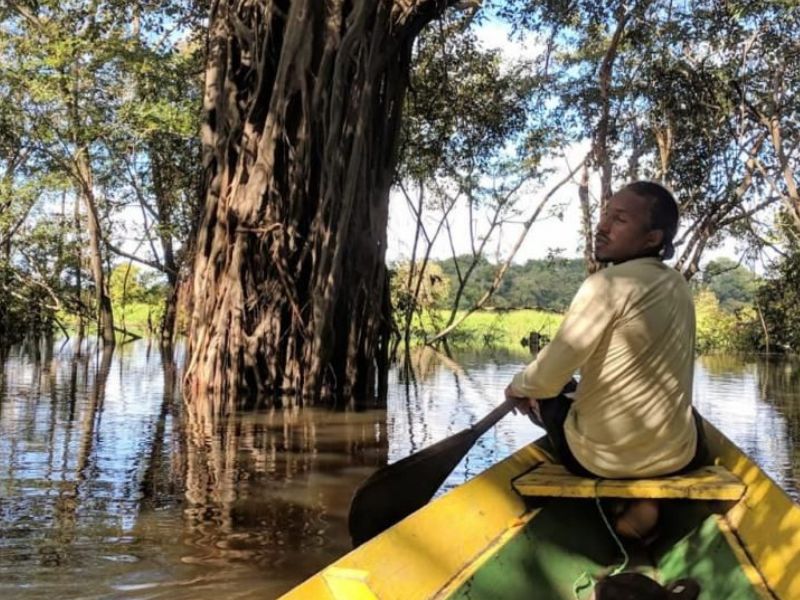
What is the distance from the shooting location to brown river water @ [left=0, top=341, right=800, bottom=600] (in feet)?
12.4

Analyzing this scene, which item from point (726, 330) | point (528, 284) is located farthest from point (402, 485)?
point (528, 284)

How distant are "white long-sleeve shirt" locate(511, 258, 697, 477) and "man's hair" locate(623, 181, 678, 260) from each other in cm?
11

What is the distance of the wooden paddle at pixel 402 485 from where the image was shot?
359 cm

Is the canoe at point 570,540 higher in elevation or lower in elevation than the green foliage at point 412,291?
lower

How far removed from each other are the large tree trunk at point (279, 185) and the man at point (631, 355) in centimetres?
611

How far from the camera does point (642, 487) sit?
119 inches

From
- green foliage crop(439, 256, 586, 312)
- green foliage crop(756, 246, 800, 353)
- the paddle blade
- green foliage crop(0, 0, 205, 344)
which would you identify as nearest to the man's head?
the paddle blade

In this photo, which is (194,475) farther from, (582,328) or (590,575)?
(582,328)

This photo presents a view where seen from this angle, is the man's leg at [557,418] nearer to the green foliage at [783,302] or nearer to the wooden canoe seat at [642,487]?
the wooden canoe seat at [642,487]

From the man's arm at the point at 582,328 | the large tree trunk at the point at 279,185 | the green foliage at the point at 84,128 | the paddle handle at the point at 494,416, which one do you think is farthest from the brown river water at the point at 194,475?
the green foliage at the point at 84,128

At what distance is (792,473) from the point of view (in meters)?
6.50

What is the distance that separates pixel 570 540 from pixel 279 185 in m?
6.53

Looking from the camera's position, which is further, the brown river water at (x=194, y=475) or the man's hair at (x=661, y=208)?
the brown river water at (x=194, y=475)

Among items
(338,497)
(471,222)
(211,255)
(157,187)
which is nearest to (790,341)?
(471,222)
